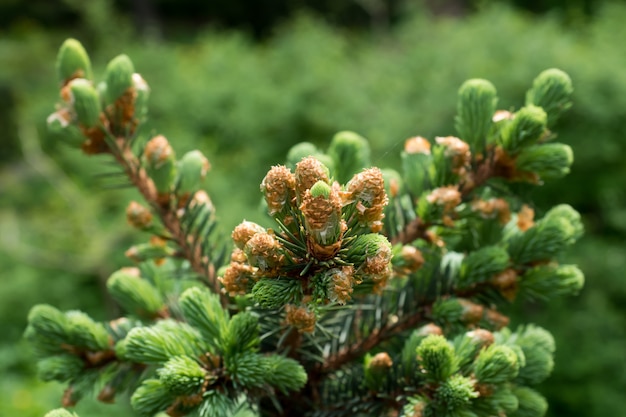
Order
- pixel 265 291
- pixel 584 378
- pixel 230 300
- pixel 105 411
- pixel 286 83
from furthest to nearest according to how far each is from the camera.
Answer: pixel 286 83 < pixel 584 378 < pixel 105 411 < pixel 230 300 < pixel 265 291

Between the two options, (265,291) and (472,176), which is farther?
(472,176)

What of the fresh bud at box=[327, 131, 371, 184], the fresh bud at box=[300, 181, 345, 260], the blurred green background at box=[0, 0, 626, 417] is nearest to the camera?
the fresh bud at box=[300, 181, 345, 260]

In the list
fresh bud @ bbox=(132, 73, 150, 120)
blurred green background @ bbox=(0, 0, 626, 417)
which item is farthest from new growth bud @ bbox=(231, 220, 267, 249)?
blurred green background @ bbox=(0, 0, 626, 417)

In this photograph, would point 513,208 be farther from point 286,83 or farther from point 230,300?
point 286,83

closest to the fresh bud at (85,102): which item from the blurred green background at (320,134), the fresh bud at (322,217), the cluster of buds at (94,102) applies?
the cluster of buds at (94,102)

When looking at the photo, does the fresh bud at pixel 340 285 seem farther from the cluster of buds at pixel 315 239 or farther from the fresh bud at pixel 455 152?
the fresh bud at pixel 455 152

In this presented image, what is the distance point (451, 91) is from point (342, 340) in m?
2.92

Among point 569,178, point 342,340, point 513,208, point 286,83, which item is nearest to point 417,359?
point 342,340

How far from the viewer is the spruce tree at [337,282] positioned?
1.37ft

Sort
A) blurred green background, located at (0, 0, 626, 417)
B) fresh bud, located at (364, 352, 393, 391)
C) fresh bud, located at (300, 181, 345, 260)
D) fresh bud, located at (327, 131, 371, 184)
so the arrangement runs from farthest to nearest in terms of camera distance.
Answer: blurred green background, located at (0, 0, 626, 417) < fresh bud, located at (327, 131, 371, 184) < fresh bud, located at (364, 352, 393, 391) < fresh bud, located at (300, 181, 345, 260)

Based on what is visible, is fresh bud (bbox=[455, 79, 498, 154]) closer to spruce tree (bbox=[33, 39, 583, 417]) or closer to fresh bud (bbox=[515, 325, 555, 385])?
spruce tree (bbox=[33, 39, 583, 417])

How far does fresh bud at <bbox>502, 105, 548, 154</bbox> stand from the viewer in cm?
52

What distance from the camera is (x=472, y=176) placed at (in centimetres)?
56

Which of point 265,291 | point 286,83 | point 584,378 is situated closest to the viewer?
point 265,291
